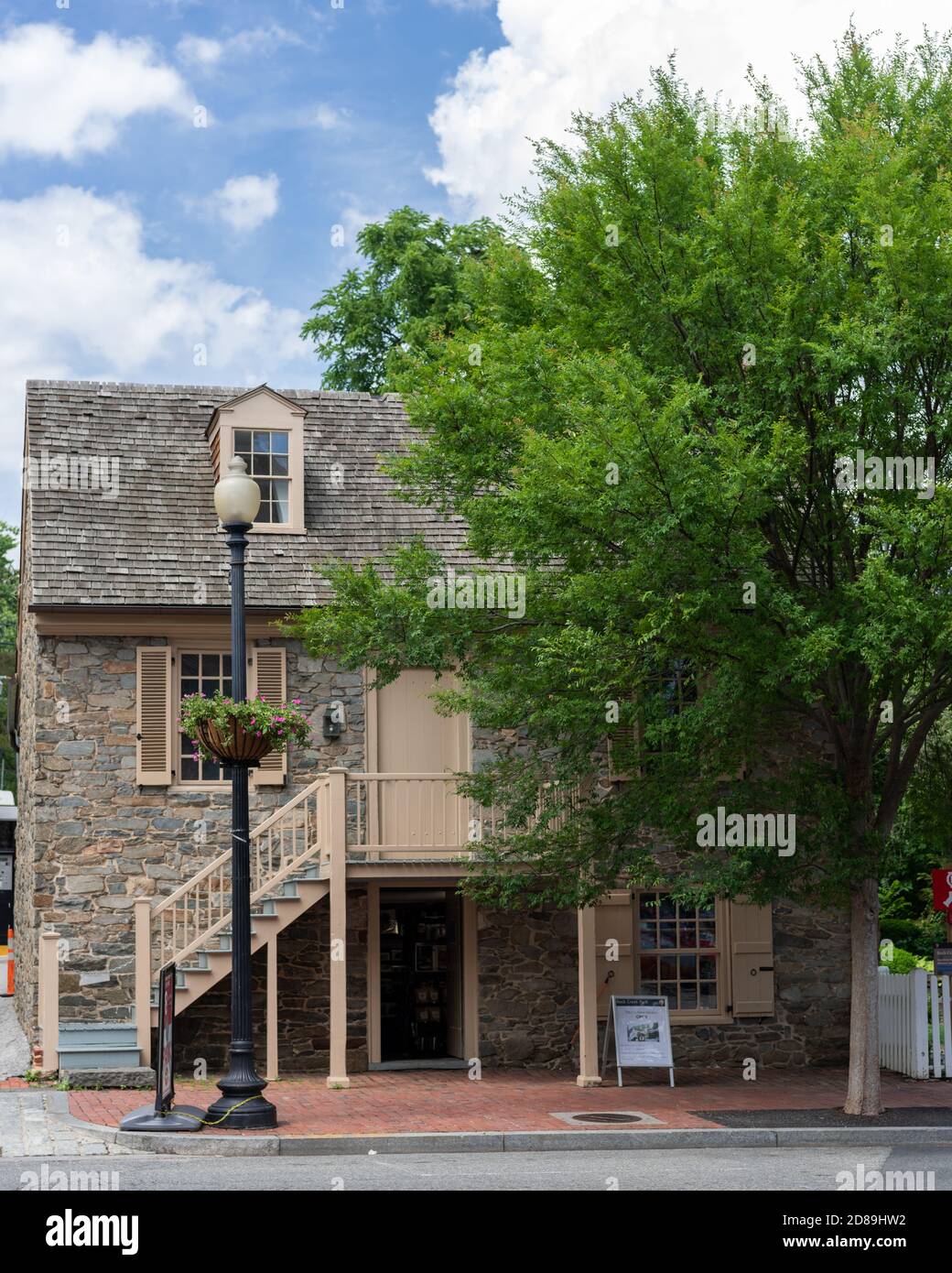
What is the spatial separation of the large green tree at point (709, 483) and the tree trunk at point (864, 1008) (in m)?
0.03

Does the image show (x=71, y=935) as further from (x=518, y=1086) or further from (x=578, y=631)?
(x=578, y=631)

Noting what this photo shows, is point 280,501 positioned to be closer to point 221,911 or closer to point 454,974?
point 221,911

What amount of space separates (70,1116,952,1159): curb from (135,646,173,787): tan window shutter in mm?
5005

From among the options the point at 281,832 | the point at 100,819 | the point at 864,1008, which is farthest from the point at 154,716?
the point at 864,1008

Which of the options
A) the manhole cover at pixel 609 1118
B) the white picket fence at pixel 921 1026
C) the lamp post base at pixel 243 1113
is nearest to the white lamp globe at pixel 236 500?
the lamp post base at pixel 243 1113

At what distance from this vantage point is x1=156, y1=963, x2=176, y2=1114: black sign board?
12656mm

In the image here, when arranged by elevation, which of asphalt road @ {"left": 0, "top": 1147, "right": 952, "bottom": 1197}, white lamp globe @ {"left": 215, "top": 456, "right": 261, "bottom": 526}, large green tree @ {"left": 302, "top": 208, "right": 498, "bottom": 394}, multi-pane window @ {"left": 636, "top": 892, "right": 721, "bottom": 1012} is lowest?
asphalt road @ {"left": 0, "top": 1147, "right": 952, "bottom": 1197}

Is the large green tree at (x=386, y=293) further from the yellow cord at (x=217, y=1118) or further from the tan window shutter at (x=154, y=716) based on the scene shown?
the yellow cord at (x=217, y=1118)

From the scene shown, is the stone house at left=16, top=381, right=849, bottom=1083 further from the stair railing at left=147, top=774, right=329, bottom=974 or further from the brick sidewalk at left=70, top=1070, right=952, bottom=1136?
the brick sidewalk at left=70, top=1070, right=952, bottom=1136

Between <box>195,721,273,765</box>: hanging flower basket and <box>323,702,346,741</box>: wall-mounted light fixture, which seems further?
<box>323,702,346,741</box>: wall-mounted light fixture

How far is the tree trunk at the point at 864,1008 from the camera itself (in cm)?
1443

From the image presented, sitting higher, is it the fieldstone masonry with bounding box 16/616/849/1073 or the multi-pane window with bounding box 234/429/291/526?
the multi-pane window with bounding box 234/429/291/526

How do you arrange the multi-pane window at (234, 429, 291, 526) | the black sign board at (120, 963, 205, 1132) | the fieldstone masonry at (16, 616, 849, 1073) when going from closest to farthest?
the black sign board at (120, 963, 205, 1132) < the fieldstone masonry at (16, 616, 849, 1073) < the multi-pane window at (234, 429, 291, 526)

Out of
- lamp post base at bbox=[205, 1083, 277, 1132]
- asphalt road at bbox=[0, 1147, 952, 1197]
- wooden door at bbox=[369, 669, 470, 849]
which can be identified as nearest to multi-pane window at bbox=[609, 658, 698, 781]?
wooden door at bbox=[369, 669, 470, 849]
